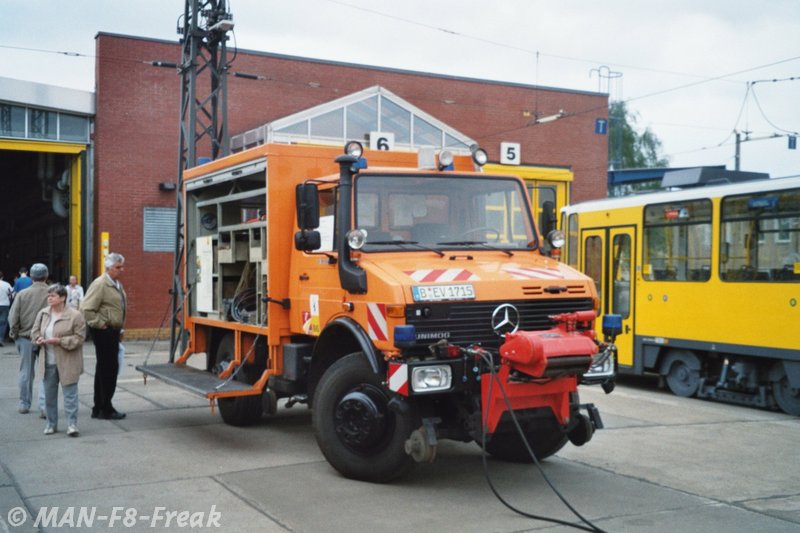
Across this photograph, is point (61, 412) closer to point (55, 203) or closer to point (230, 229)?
point (230, 229)

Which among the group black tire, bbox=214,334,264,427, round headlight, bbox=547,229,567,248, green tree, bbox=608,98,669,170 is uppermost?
green tree, bbox=608,98,669,170

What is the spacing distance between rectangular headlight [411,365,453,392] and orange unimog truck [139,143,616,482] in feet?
0.04

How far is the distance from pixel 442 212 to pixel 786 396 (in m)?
6.55

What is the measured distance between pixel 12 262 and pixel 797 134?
3448 cm

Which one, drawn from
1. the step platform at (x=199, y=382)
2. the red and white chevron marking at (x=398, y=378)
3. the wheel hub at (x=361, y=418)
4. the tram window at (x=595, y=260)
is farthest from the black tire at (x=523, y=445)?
the tram window at (x=595, y=260)

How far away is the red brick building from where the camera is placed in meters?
23.5

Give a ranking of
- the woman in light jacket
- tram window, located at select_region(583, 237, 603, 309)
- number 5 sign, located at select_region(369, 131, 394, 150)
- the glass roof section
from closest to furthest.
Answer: the woman in light jacket < tram window, located at select_region(583, 237, 603, 309) < number 5 sign, located at select_region(369, 131, 394, 150) < the glass roof section

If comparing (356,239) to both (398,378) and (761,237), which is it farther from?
(761,237)

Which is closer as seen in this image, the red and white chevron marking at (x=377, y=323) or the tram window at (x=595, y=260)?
the red and white chevron marking at (x=377, y=323)

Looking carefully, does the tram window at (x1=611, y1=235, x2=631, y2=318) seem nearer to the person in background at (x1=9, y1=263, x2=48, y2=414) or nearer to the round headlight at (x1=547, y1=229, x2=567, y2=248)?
the round headlight at (x1=547, y1=229, x2=567, y2=248)

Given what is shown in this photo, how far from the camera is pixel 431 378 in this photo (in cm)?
667

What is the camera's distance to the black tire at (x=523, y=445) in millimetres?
8078

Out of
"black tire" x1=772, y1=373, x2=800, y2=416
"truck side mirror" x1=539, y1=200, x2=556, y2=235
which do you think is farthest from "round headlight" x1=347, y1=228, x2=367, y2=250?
"black tire" x1=772, y1=373, x2=800, y2=416

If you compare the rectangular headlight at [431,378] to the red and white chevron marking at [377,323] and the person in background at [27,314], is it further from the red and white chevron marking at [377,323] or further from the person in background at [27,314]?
the person in background at [27,314]
